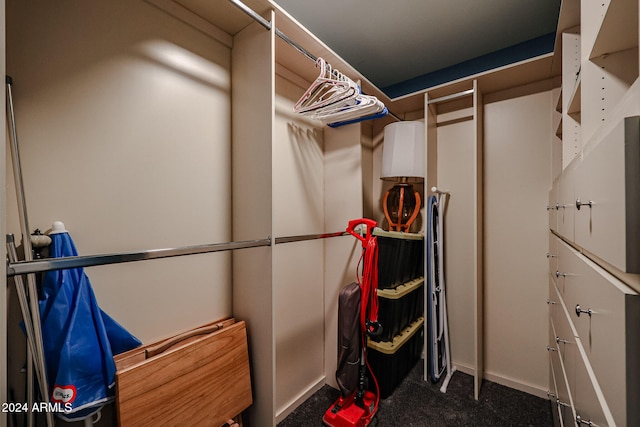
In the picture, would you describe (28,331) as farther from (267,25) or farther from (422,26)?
(422,26)

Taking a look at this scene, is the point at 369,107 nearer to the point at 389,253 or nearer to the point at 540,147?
the point at 389,253

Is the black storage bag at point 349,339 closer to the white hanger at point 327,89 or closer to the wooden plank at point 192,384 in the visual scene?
the wooden plank at point 192,384

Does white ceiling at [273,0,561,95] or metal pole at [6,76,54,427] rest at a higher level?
white ceiling at [273,0,561,95]

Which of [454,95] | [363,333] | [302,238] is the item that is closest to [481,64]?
[454,95]

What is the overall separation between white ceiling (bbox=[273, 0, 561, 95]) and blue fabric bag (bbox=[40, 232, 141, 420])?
197 cm

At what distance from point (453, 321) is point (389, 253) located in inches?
42.8

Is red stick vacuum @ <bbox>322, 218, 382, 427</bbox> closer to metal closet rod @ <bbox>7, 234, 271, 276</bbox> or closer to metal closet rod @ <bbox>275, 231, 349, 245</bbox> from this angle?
metal closet rod @ <bbox>275, 231, 349, 245</bbox>

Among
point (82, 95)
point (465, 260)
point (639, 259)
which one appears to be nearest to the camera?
point (639, 259)

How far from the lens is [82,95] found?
1090 mm

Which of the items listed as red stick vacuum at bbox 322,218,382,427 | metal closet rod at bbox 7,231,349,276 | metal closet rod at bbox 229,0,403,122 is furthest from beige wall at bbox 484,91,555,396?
metal closet rod at bbox 7,231,349,276

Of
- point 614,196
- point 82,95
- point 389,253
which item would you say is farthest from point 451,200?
point 82,95

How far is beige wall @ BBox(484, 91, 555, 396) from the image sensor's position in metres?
2.10

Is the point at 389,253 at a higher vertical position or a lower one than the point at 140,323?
higher

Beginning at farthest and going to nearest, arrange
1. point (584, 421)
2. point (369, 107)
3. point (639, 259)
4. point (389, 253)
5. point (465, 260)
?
point (465, 260)
point (389, 253)
point (369, 107)
point (584, 421)
point (639, 259)
